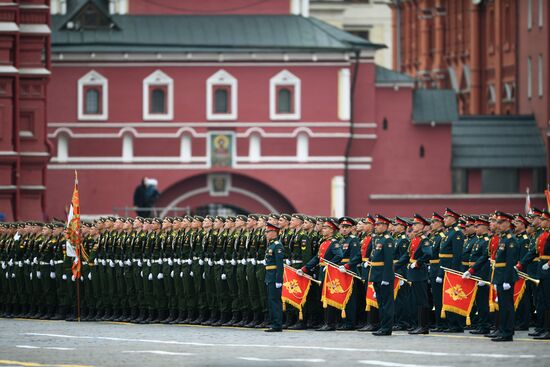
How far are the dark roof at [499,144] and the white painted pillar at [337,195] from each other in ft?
15.9

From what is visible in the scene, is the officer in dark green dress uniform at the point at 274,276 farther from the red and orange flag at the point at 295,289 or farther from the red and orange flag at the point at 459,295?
the red and orange flag at the point at 459,295

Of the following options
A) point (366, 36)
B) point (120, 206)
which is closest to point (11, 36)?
point (120, 206)

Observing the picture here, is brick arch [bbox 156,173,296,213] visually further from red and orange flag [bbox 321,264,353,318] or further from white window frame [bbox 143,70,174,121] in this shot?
red and orange flag [bbox 321,264,353,318]

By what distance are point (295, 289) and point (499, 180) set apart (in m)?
43.6

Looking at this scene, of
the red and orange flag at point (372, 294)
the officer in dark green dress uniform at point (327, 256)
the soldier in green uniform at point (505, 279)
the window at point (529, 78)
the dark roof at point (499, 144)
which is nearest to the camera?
the soldier in green uniform at point (505, 279)

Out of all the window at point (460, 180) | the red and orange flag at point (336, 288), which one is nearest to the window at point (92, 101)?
the window at point (460, 180)

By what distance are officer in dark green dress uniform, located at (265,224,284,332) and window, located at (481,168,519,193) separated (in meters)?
43.1

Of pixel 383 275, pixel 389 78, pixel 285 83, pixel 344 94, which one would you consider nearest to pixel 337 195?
pixel 344 94

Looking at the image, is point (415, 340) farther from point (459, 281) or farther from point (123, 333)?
point (123, 333)

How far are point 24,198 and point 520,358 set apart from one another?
34.1m

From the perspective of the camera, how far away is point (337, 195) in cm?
7031

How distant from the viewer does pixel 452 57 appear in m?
89.9

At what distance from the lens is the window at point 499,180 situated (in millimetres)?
72713

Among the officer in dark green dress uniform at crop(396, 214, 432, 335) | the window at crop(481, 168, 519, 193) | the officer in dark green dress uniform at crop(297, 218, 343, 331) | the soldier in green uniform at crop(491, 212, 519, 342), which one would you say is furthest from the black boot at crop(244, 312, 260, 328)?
the window at crop(481, 168, 519, 193)
